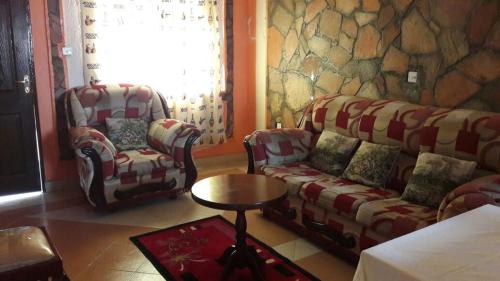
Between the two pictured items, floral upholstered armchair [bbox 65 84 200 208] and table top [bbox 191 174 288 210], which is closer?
table top [bbox 191 174 288 210]

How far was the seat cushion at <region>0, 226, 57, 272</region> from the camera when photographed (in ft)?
6.12

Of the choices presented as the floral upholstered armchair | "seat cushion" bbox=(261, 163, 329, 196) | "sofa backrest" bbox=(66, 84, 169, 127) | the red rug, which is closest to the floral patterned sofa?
"seat cushion" bbox=(261, 163, 329, 196)

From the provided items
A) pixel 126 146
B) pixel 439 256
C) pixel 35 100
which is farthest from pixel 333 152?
pixel 35 100

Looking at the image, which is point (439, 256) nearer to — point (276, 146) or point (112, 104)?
point (276, 146)

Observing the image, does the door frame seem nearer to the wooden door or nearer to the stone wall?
the wooden door

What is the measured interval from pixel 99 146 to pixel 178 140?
2.22ft

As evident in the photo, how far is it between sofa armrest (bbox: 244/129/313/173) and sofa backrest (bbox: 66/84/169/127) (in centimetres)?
124

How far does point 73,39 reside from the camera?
13.2 feet

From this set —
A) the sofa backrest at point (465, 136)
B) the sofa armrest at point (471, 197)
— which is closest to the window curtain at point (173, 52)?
the sofa backrest at point (465, 136)

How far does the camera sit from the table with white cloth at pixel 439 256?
1.24m

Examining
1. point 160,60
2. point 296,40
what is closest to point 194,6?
point 160,60

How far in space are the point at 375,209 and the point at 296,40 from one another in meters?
2.38

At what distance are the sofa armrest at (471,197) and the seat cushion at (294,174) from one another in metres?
1.08

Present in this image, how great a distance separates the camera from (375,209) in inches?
98.3
